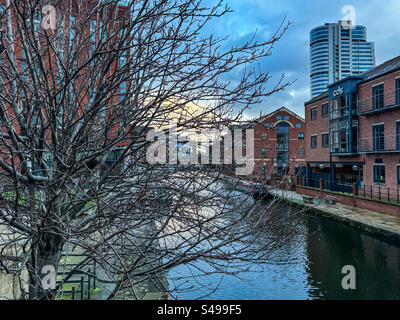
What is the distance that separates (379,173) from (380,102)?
17.1 feet

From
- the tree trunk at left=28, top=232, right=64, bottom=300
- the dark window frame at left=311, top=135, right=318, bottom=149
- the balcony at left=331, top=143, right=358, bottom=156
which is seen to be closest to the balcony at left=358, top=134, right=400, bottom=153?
the balcony at left=331, top=143, right=358, bottom=156

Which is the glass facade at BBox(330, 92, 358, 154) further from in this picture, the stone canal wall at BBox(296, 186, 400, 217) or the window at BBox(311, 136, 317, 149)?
the stone canal wall at BBox(296, 186, 400, 217)

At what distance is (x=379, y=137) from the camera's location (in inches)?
884

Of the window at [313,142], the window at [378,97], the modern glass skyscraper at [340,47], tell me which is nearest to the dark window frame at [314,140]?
the window at [313,142]

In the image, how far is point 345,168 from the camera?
28875mm

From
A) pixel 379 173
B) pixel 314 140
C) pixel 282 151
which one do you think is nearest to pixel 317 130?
pixel 314 140

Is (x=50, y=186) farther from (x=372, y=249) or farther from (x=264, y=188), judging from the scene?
(x=372, y=249)

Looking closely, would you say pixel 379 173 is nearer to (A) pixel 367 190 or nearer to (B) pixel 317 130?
(A) pixel 367 190

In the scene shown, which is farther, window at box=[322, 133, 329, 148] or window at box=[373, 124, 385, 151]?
window at box=[322, 133, 329, 148]

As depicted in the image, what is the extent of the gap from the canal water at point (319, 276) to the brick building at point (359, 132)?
670cm

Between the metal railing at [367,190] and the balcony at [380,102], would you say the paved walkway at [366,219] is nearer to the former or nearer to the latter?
the metal railing at [367,190]

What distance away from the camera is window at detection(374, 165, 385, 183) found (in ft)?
72.8

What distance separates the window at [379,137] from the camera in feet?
73.7
